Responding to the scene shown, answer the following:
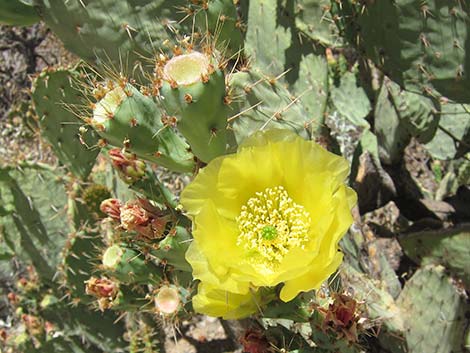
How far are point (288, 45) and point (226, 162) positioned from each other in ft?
3.36

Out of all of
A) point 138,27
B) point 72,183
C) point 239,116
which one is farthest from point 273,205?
point 72,183

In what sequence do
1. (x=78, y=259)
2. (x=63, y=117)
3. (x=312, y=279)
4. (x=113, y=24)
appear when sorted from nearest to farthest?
(x=312, y=279), (x=113, y=24), (x=63, y=117), (x=78, y=259)

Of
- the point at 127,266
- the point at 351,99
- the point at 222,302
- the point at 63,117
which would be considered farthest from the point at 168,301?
the point at 351,99

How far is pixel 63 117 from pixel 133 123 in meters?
1.01

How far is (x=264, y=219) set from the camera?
4.50 feet

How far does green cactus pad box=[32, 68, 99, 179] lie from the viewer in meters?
2.13

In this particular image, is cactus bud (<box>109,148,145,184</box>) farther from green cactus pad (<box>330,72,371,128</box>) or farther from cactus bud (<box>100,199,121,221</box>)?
green cactus pad (<box>330,72,371,128</box>)

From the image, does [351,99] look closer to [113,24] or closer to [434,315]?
[434,315]

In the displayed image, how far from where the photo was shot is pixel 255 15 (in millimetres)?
2133

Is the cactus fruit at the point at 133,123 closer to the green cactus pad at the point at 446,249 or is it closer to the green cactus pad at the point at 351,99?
the green cactus pad at the point at 446,249

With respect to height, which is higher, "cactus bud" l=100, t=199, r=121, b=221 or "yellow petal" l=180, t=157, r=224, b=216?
"yellow petal" l=180, t=157, r=224, b=216

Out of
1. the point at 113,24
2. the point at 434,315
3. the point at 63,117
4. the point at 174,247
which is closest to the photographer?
the point at 174,247

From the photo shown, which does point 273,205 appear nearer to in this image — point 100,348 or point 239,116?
point 239,116

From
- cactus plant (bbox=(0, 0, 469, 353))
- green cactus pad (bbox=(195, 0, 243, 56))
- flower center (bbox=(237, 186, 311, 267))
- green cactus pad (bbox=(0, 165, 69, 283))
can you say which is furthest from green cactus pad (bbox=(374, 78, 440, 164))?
green cactus pad (bbox=(0, 165, 69, 283))
